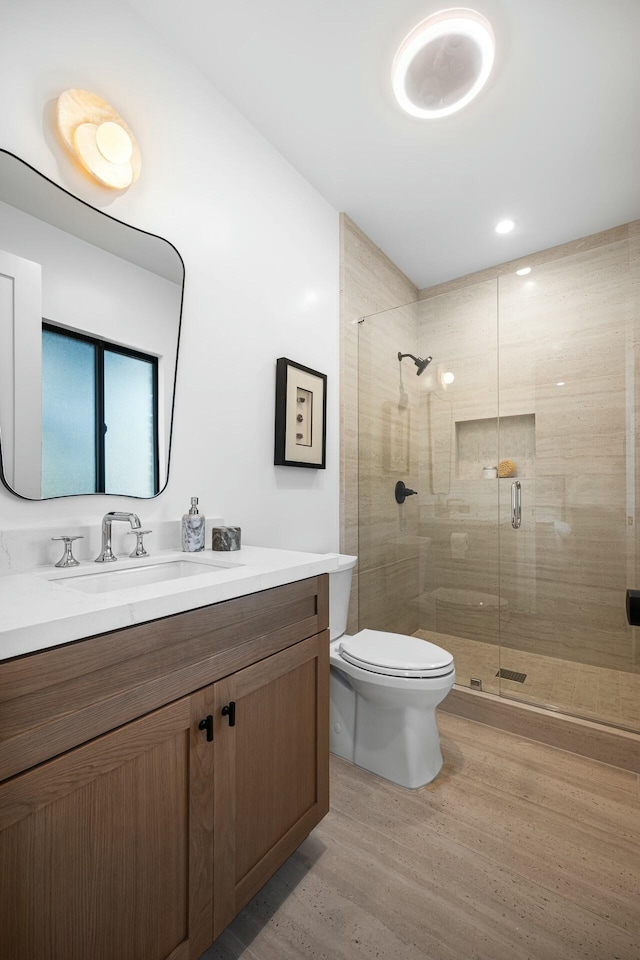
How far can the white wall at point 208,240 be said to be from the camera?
3.83ft

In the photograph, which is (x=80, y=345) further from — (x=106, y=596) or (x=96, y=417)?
(x=106, y=596)

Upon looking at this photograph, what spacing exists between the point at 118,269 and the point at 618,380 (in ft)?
7.52

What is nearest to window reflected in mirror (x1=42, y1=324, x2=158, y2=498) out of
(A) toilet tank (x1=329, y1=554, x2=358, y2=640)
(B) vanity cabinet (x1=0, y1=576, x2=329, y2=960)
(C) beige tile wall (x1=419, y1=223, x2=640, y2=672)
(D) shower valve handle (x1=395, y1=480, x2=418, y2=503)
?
(B) vanity cabinet (x1=0, y1=576, x2=329, y2=960)

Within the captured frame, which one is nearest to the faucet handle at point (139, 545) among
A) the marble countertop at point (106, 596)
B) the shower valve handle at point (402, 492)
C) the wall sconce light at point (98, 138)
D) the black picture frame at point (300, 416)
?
the marble countertop at point (106, 596)

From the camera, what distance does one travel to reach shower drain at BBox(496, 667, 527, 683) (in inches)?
86.5

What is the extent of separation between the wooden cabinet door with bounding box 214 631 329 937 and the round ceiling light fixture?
1.93 m

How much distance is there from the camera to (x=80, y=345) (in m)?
1.22

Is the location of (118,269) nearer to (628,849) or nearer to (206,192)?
(206,192)

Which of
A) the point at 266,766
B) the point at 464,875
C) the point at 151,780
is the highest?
the point at 151,780

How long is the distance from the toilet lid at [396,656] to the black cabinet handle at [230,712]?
788mm

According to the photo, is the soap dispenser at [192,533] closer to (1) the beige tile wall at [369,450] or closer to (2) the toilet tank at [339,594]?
(2) the toilet tank at [339,594]

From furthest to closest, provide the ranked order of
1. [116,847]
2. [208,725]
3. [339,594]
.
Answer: [339,594] < [208,725] < [116,847]

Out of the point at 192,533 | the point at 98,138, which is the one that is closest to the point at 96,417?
the point at 192,533

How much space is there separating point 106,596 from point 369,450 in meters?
1.92
